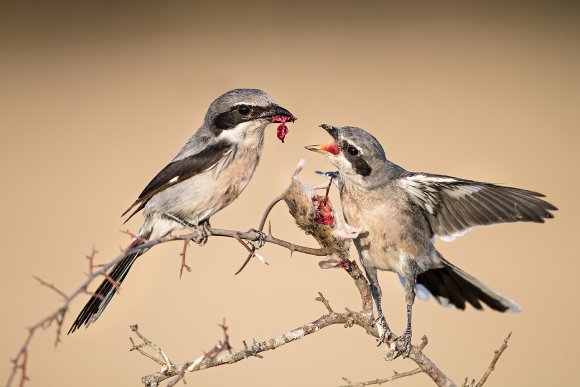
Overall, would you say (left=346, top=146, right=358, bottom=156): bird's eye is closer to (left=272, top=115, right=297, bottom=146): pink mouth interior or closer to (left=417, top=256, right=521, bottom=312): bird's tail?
(left=272, top=115, right=297, bottom=146): pink mouth interior

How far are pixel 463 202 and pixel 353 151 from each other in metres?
0.48

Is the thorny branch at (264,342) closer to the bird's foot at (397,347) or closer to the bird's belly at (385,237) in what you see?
the bird's foot at (397,347)

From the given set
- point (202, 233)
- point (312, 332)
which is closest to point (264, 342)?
point (312, 332)

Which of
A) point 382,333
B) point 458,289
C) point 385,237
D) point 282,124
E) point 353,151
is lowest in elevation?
point 458,289

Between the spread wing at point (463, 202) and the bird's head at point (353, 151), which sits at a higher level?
the bird's head at point (353, 151)

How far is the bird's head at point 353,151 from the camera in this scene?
9.20ft

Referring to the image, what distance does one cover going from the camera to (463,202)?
2904 mm

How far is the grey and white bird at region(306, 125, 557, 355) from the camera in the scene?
2.82 metres

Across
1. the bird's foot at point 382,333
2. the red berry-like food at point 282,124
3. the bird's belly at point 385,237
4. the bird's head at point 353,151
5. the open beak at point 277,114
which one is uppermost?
the open beak at point 277,114

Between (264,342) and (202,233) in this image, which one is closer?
(264,342)

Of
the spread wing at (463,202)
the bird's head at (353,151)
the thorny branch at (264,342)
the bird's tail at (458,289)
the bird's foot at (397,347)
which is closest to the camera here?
the thorny branch at (264,342)

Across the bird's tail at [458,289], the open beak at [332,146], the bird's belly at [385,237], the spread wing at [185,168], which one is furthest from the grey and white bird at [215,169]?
the bird's tail at [458,289]

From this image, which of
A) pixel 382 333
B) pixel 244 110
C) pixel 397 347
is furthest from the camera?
pixel 244 110

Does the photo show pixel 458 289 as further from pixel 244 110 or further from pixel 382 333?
pixel 244 110
